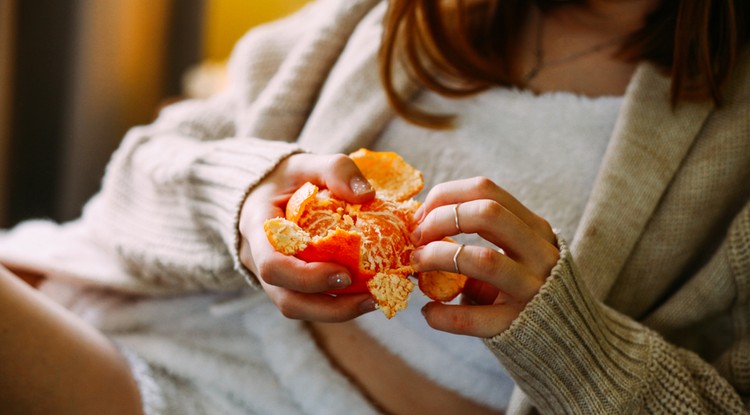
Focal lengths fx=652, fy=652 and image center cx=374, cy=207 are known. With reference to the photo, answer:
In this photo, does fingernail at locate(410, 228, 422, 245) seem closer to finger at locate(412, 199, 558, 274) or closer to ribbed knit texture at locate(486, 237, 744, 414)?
finger at locate(412, 199, 558, 274)

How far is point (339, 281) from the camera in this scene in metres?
0.53

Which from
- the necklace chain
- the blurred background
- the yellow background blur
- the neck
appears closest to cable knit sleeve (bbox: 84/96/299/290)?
the necklace chain

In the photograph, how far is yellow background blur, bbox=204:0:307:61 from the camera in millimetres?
2346

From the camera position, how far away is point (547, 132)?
872 mm

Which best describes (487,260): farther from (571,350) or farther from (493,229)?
(571,350)

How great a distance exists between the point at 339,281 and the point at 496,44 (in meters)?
0.58

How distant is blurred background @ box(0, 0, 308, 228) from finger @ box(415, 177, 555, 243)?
1.40 meters

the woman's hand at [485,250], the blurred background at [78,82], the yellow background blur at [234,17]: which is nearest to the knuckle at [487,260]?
the woman's hand at [485,250]

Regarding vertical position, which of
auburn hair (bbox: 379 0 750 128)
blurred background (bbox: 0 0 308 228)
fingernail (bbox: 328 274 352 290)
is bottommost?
blurred background (bbox: 0 0 308 228)

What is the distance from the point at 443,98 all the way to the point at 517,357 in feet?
1.42

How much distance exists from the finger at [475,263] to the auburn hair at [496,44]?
0.37 meters

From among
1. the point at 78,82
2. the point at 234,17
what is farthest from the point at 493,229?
the point at 234,17

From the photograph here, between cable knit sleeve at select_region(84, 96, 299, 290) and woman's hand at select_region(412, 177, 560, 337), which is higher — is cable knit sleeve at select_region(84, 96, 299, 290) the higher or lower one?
the lower one

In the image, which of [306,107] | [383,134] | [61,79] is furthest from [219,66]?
[383,134]
